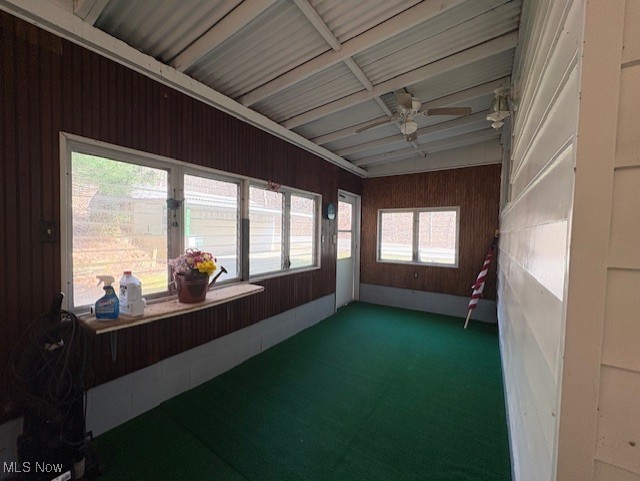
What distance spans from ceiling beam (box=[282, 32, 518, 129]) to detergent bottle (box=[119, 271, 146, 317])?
2435mm

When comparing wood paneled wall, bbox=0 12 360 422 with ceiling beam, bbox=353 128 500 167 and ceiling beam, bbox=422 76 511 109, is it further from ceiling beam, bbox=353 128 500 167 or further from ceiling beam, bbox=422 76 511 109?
ceiling beam, bbox=353 128 500 167

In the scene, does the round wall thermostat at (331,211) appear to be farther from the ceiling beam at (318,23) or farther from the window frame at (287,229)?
the ceiling beam at (318,23)

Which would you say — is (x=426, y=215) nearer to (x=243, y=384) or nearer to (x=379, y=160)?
(x=379, y=160)

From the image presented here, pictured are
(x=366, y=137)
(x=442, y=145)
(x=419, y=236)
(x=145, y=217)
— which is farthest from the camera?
(x=419, y=236)

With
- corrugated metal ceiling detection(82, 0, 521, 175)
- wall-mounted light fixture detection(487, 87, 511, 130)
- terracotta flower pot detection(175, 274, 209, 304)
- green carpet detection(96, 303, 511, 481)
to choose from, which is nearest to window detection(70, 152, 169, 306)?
terracotta flower pot detection(175, 274, 209, 304)

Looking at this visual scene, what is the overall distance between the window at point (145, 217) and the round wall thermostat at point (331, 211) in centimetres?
128

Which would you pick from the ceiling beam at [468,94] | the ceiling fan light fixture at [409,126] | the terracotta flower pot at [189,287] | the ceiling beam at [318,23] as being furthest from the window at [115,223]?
the ceiling beam at [468,94]

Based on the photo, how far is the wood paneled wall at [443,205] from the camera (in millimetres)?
4262

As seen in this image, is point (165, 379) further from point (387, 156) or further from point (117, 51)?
point (387, 156)

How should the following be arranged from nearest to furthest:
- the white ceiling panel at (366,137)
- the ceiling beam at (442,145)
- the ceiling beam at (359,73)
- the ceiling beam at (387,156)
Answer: the ceiling beam at (359,73), the white ceiling panel at (366,137), the ceiling beam at (442,145), the ceiling beam at (387,156)

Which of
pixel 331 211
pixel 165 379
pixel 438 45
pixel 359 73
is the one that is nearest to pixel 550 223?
pixel 438 45

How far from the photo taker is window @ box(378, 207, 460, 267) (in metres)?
4.64

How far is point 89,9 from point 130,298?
5.92ft

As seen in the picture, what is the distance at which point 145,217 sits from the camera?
211 cm
